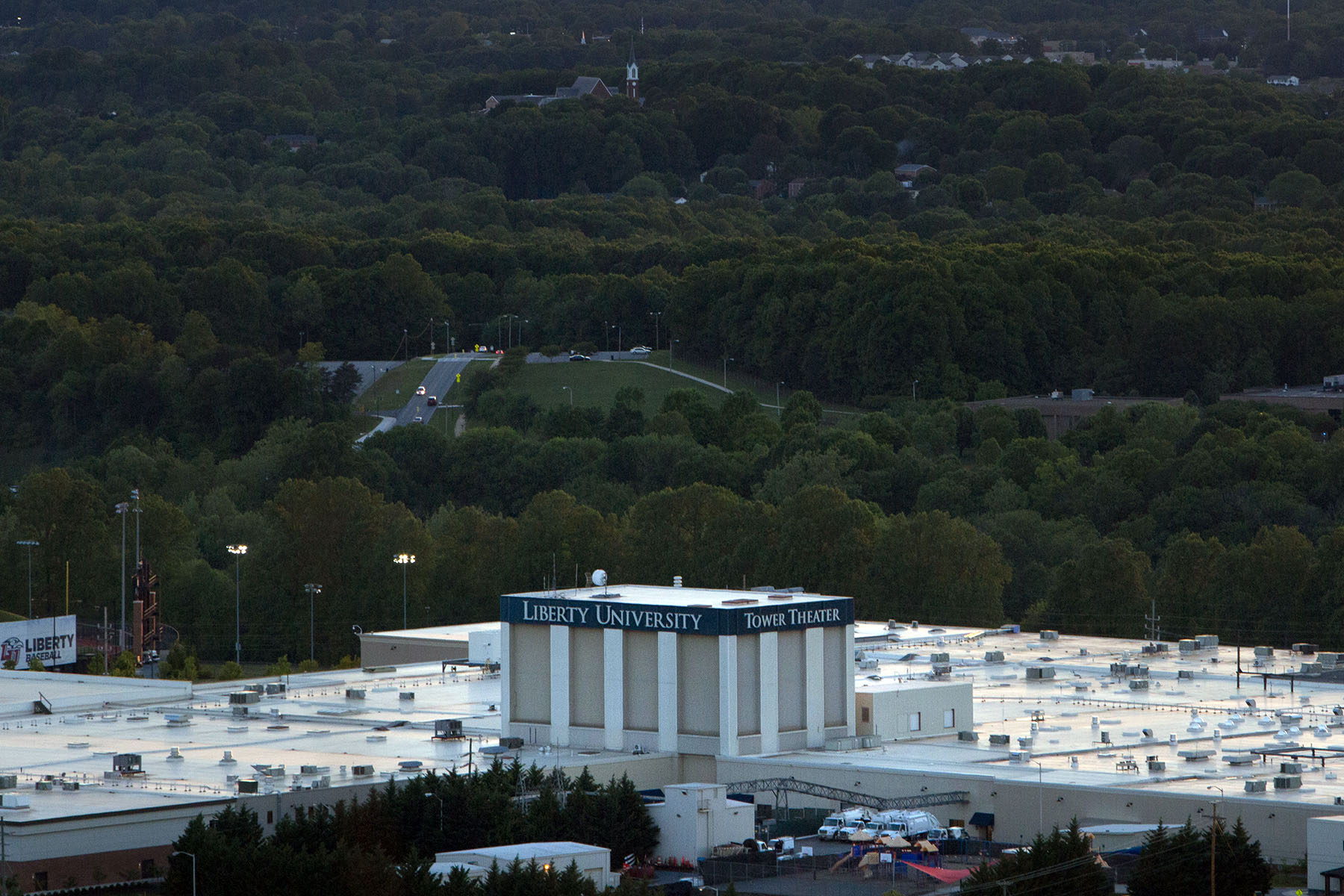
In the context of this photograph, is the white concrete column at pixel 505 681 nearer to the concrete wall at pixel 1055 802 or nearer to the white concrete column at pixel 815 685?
the white concrete column at pixel 815 685

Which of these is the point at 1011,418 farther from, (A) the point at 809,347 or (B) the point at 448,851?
(B) the point at 448,851

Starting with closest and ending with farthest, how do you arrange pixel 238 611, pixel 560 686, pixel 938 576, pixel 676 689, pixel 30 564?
pixel 676 689
pixel 560 686
pixel 938 576
pixel 238 611
pixel 30 564

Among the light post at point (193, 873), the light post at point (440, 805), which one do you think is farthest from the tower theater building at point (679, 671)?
the light post at point (193, 873)

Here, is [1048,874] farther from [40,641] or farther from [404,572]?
[404,572]

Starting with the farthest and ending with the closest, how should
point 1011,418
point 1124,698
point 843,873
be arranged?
point 1011,418
point 1124,698
point 843,873

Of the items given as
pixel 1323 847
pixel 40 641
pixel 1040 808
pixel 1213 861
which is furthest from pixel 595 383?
pixel 1213 861

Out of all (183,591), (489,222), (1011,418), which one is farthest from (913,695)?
(489,222)
